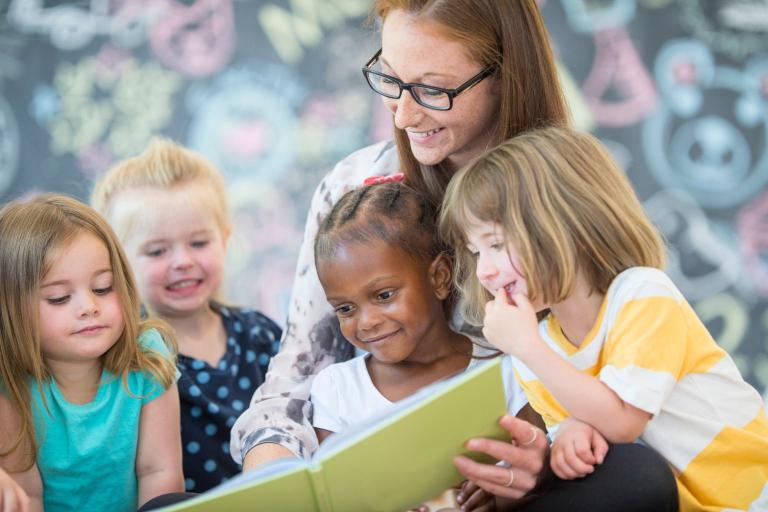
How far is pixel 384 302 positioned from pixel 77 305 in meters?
0.63

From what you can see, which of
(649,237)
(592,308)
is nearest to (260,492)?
(592,308)

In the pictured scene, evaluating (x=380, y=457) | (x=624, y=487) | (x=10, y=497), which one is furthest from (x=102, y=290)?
(x=624, y=487)

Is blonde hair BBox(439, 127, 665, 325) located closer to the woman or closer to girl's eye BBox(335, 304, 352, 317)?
the woman

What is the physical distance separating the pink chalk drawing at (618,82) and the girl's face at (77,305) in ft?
7.41

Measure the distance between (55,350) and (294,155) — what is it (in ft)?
6.04

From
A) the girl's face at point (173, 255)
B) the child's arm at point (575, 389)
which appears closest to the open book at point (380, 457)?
the child's arm at point (575, 389)

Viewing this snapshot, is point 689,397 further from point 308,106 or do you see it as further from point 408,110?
point 308,106

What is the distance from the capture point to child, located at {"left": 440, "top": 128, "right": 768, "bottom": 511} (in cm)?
154

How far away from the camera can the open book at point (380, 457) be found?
Result: 54.2 inches

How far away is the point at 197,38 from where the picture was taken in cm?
362

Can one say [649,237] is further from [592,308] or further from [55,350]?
[55,350]

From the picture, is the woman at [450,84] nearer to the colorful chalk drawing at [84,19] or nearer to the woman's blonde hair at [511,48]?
the woman's blonde hair at [511,48]

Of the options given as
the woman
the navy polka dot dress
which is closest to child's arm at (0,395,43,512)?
the woman

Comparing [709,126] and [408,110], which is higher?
[408,110]
